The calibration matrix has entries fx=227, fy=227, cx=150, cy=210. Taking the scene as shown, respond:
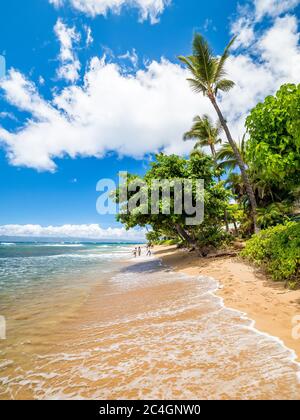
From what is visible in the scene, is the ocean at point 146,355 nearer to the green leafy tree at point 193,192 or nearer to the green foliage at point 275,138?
the green foliage at point 275,138

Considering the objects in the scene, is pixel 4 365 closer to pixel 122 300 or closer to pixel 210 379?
pixel 210 379

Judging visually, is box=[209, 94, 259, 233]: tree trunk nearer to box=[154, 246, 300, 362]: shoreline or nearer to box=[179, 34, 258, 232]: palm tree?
box=[179, 34, 258, 232]: palm tree

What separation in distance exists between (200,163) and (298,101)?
382 inches

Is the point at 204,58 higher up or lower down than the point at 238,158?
higher up

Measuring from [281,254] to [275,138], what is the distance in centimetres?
351

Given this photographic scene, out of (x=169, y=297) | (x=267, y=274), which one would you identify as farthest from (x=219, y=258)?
(x=169, y=297)

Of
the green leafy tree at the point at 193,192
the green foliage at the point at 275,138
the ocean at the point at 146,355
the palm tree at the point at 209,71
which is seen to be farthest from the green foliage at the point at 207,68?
the ocean at the point at 146,355

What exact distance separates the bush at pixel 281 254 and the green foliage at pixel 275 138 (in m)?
1.92

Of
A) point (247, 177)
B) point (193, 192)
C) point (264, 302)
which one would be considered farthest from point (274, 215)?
point (264, 302)

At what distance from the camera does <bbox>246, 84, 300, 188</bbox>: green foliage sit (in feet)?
21.3

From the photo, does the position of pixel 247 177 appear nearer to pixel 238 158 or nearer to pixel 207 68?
pixel 238 158

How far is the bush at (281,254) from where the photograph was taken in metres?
6.29

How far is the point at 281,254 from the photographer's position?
688 centimetres

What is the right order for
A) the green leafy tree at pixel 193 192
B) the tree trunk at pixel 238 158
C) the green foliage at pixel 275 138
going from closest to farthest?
the green foliage at pixel 275 138 → the green leafy tree at pixel 193 192 → the tree trunk at pixel 238 158
